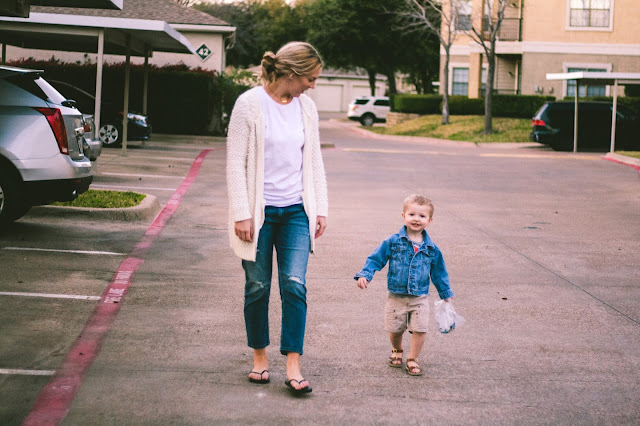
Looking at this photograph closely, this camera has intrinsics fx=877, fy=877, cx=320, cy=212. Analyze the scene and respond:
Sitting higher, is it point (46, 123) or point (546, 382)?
point (46, 123)

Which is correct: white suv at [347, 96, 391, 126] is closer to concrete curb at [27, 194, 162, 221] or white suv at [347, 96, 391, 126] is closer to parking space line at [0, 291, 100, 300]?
concrete curb at [27, 194, 162, 221]

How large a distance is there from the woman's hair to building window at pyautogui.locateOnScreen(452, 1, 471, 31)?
116 feet

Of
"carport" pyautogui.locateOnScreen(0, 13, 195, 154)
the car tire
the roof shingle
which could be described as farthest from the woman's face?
the car tire

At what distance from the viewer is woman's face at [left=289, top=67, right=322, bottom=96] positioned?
4797mm

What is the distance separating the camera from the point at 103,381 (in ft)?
16.5

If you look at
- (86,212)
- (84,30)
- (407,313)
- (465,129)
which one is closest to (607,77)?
(465,129)

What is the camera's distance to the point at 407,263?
17.5ft

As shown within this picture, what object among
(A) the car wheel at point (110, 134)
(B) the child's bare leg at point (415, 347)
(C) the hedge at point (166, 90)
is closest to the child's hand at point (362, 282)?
(B) the child's bare leg at point (415, 347)

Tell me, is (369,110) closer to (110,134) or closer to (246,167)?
(110,134)

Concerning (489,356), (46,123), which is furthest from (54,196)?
(489,356)

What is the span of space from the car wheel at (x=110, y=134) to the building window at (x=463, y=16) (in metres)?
20.6

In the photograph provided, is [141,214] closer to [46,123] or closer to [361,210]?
[46,123]

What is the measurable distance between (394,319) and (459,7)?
3569 cm

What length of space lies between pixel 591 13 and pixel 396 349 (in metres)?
35.5
